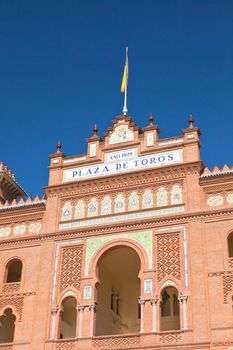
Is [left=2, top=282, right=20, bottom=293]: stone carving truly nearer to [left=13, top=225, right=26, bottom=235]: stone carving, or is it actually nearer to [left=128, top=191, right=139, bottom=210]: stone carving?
[left=13, top=225, right=26, bottom=235]: stone carving

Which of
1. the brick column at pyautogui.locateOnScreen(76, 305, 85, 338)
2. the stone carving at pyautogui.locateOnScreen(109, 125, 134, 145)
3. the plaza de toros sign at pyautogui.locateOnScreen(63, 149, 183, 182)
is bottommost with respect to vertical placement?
the brick column at pyautogui.locateOnScreen(76, 305, 85, 338)

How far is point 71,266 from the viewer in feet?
83.1

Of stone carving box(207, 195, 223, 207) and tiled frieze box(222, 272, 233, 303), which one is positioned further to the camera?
stone carving box(207, 195, 223, 207)

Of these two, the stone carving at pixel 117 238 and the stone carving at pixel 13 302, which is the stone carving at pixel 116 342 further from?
the stone carving at pixel 13 302

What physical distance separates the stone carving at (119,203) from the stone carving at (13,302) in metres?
5.66

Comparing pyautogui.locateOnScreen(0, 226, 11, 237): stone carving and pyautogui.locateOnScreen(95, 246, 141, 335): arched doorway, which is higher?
pyautogui.locateOnScreen(0, 226, 11, 237): stone carving

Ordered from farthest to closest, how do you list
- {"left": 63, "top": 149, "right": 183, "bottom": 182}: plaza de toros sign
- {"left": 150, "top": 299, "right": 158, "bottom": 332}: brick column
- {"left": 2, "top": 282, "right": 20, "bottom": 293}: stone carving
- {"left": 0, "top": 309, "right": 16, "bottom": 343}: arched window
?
{"left": 0, "top": 309, "right": 16, "bottom": 343}: arched window, {"left": 63, "top": 149, "right": 183, "bottom": 182}: plaza de toros sign, {"left": 2, "top": 282, "right": 20, "bottom": 293}: stone carving, {"left": 150, "top": 299, "right": 158, "bottom": 332}: brick column

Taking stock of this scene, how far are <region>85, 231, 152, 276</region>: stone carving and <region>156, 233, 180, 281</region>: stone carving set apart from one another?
1.28 ft

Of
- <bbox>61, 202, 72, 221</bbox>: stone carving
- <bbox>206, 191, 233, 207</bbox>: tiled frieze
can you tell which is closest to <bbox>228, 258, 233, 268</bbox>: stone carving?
<bbox>206, 191, 233, 207</bbox>: tiled frieze

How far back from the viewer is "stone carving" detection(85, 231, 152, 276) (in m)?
24.4

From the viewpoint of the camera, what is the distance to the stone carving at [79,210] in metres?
26.3

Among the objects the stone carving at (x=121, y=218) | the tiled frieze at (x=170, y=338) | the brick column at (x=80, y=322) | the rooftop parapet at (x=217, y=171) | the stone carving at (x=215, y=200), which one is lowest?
the tiled frieze at (x=170, y=338)

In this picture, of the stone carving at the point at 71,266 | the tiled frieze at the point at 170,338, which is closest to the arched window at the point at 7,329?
the stone carving at the point at 71,266

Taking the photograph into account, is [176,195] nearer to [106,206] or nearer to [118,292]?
[106,206]
